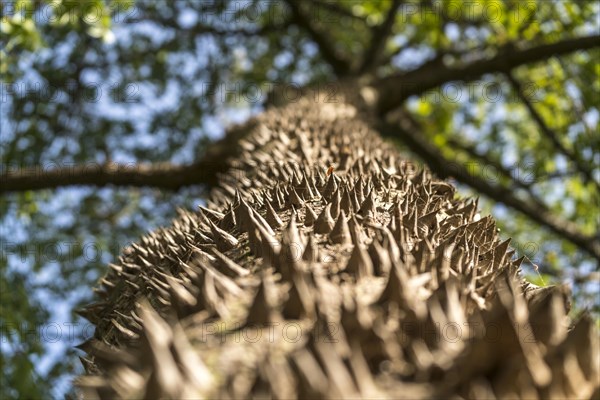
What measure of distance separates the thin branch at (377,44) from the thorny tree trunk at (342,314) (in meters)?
3.89

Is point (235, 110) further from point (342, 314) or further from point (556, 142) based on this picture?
point (342, 314)

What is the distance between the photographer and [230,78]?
696 centimetres

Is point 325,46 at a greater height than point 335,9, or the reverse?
point 335,9

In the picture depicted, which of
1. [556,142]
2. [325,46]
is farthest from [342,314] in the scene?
[325,46]

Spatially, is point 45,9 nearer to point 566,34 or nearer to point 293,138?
point 293,138

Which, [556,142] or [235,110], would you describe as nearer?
[556,142]

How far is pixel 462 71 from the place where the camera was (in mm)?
4641

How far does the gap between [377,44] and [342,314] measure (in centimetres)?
489

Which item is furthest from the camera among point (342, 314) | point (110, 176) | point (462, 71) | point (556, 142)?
point (462, 71)

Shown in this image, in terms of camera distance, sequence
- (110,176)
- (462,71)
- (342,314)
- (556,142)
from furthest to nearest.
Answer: (462,71) < (556,142) < (110,176) < (342,314)

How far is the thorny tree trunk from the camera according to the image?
2.78 ft

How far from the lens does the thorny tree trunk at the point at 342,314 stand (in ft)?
2.78

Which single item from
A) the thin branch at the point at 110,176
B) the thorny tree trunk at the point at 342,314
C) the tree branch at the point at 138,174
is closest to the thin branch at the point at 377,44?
the tree branch at the point at 138,174

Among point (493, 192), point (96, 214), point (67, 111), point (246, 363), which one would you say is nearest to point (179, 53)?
point (67, 111)
